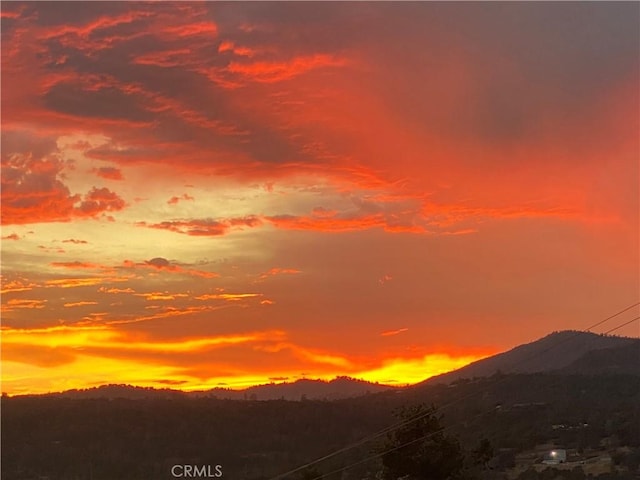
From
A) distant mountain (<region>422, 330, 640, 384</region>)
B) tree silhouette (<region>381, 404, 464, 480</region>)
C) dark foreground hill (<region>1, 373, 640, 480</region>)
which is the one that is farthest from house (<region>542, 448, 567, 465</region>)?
distant mountain (<region>422, 330, 640, 384</region>)

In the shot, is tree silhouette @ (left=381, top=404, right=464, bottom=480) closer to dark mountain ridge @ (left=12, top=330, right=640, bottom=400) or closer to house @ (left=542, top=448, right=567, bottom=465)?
house @ (left=542, top=448, right=567, bottom=465)

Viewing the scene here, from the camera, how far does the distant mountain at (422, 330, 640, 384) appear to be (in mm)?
140000

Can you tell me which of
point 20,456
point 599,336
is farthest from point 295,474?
point 599,336

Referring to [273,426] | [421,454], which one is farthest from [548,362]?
[421,454]

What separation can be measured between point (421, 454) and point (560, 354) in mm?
128959

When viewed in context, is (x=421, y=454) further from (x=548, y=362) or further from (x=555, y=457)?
(x=548, y=362)

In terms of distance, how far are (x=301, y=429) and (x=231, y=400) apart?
64.6 feet

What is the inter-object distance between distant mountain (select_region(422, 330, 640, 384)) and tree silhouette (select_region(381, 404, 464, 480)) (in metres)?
95.8

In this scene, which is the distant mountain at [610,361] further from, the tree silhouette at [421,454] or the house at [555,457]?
the tree silhouette at [421,454]

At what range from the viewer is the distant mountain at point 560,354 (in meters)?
140

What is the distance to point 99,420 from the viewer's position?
110 metres

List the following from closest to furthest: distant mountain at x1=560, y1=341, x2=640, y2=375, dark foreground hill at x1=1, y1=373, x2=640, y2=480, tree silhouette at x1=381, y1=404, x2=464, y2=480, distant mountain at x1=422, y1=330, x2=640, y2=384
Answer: tree silhouette at x1=381, y1=404, x2=464, y2=480
dark foreground hill at x1=1, y1=373, x2=640, y2=480
distant mountain at x1=560, y1=341, x2=640, y2=375
distant mountain at x1=422, y1=330, x2=640, y2=384

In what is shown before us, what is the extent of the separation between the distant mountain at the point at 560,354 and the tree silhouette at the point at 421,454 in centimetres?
9581

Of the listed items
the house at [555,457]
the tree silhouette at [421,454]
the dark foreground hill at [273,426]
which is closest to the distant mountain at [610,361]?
the dark foreground hill at [273,426]
